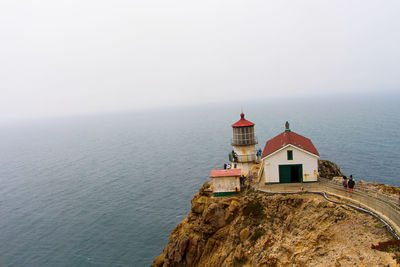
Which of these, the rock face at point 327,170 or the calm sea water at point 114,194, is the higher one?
the rock face at point 327,170

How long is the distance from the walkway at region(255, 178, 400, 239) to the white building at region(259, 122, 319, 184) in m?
0.82

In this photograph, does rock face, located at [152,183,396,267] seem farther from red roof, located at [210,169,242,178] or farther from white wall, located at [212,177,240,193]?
red roof, located at [210,169,242,178]

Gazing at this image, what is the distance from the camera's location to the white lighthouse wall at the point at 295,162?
26.2 m

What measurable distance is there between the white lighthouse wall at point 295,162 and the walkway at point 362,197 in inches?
35.0

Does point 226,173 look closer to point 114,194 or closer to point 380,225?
point 380,225

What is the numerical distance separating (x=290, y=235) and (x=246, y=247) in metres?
3.59

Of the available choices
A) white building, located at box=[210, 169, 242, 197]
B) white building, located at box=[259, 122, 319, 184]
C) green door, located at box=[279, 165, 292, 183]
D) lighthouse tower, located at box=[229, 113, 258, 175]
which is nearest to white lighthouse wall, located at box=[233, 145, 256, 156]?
lighthouse tower, located at box=[229, 113, 258, 175]

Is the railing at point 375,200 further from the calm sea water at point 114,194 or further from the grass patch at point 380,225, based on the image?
the calm sea water at point 114,194

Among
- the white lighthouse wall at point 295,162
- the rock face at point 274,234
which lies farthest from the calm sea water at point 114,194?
the white lighthouse wall at point 295,162

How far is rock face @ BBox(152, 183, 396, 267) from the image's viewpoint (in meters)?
16.6

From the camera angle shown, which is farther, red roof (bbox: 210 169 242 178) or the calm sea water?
the calm sea water

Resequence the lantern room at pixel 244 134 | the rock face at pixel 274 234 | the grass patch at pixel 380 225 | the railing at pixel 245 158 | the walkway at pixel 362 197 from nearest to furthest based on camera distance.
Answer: the rock face at pixel 274 234 → the grass patch at pixel 380 225 → the walkway at pixel 362 197 → the lantern room at pixel 244 134 → the railing at pixel 245 158

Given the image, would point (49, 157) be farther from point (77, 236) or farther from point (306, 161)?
point (306, 161)

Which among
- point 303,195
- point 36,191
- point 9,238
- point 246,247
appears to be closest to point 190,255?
point 246,247
